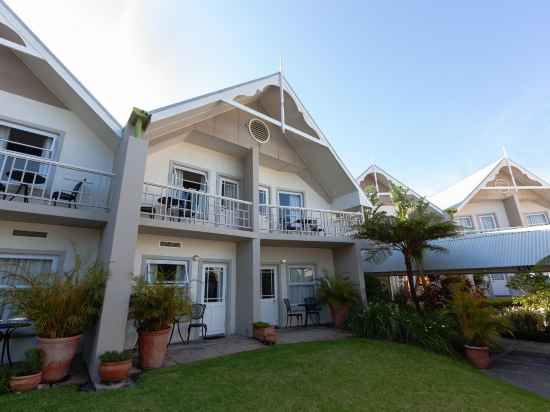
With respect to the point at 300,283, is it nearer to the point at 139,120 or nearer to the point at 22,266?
the point at 139,120

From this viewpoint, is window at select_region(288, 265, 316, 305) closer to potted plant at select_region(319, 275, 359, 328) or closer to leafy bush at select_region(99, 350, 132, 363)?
potted plant at select_region(319, 275, 359, 328)

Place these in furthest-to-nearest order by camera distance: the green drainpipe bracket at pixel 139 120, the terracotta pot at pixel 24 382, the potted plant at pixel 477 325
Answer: the potted plant at pixel 477 325, the green drainpipe bracket at pixel 139 120, the terracotta pot at pixel 24 382

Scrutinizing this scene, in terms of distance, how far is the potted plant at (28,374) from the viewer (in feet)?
13.5

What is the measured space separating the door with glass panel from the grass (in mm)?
5264

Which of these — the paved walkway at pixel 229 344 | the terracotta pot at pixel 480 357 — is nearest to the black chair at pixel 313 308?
the paved walkway at pixel 229 344

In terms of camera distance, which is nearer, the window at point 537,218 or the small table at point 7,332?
the small table at point 7,332

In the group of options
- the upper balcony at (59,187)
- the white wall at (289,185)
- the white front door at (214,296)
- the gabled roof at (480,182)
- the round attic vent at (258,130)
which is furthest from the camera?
the gabled roof at (480,182)

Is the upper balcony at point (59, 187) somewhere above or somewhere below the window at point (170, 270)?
above

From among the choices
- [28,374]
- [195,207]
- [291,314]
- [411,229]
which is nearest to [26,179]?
[195,207]

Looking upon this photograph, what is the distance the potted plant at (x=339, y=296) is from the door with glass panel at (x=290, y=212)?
8.01 ft

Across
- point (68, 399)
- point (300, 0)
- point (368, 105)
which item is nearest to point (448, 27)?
point (368, 105)

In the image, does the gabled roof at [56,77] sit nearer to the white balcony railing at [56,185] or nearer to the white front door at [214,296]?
the white balcony railing at [56,185]

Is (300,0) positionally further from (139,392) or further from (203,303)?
(139,392)

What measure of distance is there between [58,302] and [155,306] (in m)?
1.61
